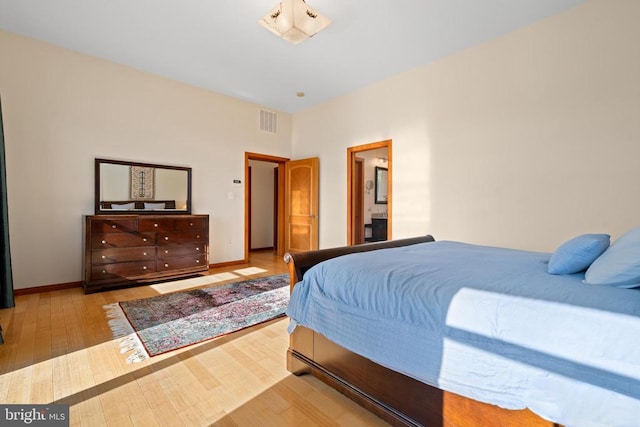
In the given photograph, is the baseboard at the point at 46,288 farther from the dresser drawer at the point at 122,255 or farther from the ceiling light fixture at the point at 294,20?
the ceiling light fixture at the point at 294,20

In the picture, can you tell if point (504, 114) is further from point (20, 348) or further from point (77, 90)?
point (77, 90)

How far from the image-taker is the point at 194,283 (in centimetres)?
394

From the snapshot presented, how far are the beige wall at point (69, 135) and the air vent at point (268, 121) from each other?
1012 millimetres

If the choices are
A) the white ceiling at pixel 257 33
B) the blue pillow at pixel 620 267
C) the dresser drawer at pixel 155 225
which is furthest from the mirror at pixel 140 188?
the blue pillow at pixel 620 267

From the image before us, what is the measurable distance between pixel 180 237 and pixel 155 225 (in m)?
0.36

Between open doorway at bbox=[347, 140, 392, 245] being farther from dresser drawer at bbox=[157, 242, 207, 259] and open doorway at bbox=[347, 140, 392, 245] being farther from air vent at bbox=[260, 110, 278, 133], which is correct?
dresser drawer at bbox=[157, 242, 207, 259]

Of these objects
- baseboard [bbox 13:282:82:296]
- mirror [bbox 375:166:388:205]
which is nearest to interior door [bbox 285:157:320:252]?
mirror [bbox 375:166:388:205]

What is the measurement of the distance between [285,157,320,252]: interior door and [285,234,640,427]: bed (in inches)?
150

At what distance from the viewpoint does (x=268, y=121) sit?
5.70m

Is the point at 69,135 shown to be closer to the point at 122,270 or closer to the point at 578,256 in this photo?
the point at 122,270

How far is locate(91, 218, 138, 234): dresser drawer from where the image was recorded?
351 cm

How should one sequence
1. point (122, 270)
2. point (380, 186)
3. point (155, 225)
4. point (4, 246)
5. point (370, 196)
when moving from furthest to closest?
1. point (380, 186)
2. point (370, 196)
3. point (155, 225)
4. point (122, 270)
5. point (4, 246)

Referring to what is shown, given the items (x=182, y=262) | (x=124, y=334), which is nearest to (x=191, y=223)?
(x=182, y=262)

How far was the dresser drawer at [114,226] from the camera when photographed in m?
3.51
